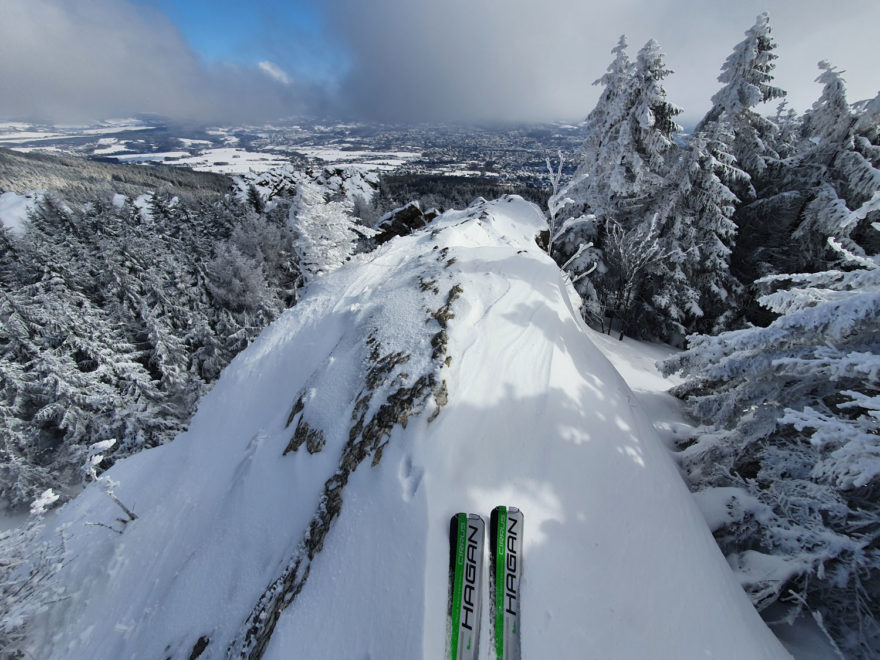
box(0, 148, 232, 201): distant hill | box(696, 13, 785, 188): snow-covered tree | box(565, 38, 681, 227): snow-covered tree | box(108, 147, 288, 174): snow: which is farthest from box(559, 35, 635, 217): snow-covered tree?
box(108, 147, 288, 174): snow

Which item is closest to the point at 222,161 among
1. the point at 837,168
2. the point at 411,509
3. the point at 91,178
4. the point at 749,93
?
Result: the point at 91,178

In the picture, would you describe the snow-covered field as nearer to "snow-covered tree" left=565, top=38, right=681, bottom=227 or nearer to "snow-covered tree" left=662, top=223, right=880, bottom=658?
"snow-covered tree" left=565, top=38, right=681, bottom=227

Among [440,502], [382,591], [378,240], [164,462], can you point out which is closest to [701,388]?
[440,502]

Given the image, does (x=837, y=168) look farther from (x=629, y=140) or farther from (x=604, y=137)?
(x=604, y=137)

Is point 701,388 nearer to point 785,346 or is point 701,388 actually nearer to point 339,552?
point 785,346

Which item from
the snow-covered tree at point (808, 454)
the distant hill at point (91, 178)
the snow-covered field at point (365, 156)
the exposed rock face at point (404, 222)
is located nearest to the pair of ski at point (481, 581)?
the snow-covered tree at point (808, 454)

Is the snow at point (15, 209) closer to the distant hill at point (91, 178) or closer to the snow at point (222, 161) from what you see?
the distant hill at point (91, 178)
